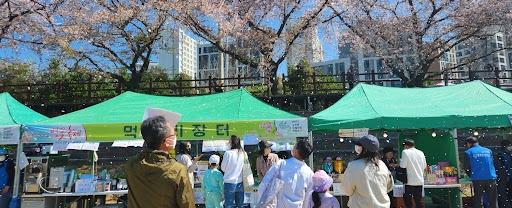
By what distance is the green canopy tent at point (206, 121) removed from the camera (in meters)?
7.29

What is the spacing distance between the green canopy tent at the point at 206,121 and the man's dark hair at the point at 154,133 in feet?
15.7

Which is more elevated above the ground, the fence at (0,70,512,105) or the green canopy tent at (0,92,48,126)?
the fence at (0,70,512,105)

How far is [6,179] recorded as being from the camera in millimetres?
8195

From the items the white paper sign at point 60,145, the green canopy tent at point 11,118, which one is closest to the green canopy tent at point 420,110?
the white paper sign at point 60,145

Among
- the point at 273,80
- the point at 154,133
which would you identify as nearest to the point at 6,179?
the point at 154,133

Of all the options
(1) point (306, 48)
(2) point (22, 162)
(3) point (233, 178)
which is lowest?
(3) point (233, 178)

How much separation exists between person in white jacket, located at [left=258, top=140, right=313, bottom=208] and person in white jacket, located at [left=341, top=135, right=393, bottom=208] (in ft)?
1.78

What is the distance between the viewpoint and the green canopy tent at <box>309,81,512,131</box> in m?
7.12

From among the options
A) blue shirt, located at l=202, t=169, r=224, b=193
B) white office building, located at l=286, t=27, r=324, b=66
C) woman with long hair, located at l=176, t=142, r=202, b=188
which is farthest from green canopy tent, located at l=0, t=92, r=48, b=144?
white office building, located at l=286, t=27, r=324, b=66

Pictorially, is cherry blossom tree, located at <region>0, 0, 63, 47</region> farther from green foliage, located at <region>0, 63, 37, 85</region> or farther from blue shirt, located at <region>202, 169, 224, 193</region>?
blue shirt, located at <region>202, 169, 224, 193</region>

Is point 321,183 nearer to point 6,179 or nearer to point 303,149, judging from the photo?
point 303,149

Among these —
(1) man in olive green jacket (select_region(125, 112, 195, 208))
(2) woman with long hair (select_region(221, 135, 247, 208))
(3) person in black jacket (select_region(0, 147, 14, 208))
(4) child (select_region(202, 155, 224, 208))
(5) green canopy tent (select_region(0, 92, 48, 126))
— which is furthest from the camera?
(5) green canopy tent (select_region(0, 92, 48, 126))

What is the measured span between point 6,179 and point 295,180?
21.6 ft

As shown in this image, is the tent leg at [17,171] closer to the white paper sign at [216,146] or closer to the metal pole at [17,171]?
the metal pole at [17,171]
